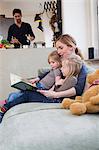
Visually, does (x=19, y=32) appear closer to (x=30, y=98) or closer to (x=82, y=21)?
(x=82, y=21)

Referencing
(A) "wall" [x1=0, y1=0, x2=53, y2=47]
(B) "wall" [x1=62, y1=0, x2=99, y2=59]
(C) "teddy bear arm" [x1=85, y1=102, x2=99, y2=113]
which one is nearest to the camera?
(C) "teddy bear arm" [x1=85, y1=102, x2=99, y2=113]

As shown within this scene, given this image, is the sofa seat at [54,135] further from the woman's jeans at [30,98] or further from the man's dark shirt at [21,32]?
the man's dark shirt at [21,32]

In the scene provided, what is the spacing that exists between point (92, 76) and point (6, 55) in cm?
190

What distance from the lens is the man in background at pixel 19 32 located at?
325cm

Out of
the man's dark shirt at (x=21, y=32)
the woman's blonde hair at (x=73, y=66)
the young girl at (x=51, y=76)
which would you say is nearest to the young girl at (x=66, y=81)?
the woman's blonde hair at (x=73, y=66)

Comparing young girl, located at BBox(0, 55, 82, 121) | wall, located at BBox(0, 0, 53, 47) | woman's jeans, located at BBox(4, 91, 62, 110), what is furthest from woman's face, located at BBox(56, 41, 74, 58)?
wall, located at BBox(0, 0, 53, 47)

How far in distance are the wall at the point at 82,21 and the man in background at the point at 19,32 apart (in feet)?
1.60

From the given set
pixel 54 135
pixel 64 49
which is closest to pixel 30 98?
pixel 64 49

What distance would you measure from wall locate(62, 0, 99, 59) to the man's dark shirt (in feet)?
1.57

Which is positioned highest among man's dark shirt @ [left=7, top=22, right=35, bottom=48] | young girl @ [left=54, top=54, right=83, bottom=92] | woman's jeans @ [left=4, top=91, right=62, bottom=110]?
man's dark shirt @ [left=7, top=22, right=35, bottom=48]

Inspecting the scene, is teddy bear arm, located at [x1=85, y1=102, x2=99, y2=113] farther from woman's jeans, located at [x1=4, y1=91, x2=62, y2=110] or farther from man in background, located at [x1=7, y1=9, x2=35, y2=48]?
man in background, located at [x1=7, y1=9, x2=35, y2=48]

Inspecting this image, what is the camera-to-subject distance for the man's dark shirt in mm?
3246

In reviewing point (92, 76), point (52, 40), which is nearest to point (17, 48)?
point (52, 40)

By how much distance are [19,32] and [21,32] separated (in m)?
0.02
